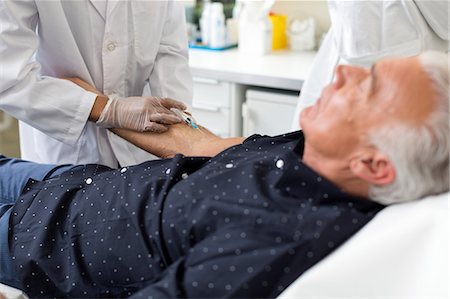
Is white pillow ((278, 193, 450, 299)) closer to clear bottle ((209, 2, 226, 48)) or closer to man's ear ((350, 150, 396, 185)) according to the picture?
man's ear ((350, 150, 396, 185))

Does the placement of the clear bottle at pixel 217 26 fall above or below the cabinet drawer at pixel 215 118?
above

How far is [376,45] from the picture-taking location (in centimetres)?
178

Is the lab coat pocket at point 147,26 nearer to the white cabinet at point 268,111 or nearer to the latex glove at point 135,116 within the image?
the latex glove at point 135,116

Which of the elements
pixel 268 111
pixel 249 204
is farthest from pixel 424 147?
pixel 268 111

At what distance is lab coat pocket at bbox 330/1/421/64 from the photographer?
1.71 meters

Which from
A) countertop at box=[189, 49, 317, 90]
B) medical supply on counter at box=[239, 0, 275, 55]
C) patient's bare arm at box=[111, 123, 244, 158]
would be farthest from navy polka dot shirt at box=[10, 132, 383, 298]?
medical supply on counter at box=[239, 0, 275, 55]

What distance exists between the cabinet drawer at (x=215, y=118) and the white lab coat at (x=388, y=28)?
0.76 m

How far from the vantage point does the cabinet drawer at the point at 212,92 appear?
243cm

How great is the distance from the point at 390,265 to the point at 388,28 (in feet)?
3.29

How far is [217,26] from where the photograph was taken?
2773 mm

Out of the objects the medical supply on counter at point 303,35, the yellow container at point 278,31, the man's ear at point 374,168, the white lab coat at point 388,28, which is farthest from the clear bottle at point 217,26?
the man's ear at point 374,168

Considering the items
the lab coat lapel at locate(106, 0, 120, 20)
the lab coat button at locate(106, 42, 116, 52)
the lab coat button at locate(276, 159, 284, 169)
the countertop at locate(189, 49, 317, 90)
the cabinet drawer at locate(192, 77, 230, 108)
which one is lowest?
the cabinet drawer at locate(192, 77, 230, 108)

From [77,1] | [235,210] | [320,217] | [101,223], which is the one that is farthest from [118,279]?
[77,1]

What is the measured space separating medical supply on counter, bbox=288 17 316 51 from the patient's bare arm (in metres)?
1.40
